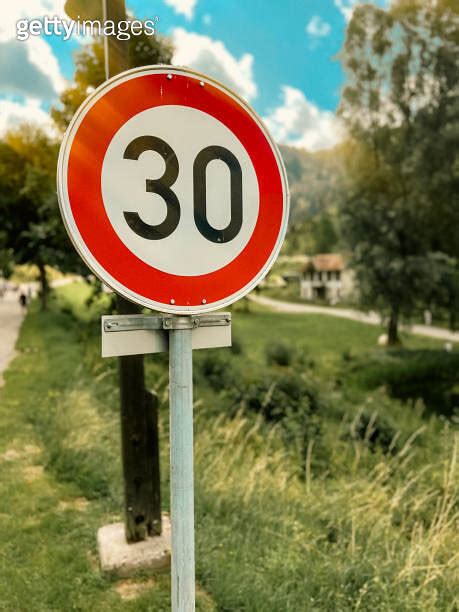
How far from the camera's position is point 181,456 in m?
1.47

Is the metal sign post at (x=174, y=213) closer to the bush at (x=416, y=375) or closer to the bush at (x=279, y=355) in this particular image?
the bush at (x=279, y=355)

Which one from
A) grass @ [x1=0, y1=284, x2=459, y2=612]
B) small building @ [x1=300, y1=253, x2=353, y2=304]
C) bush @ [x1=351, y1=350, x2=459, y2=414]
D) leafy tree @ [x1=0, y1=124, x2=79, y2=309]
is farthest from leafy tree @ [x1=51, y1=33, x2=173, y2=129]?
small building @ [x1=300, y1=253, x2=353, y2=304]

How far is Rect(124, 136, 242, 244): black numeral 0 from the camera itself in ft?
4.60

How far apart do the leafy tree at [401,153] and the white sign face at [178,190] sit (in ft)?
61.4

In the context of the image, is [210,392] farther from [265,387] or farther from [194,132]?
[194,132]

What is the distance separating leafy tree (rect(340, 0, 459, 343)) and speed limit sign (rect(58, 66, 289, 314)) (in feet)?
61.3

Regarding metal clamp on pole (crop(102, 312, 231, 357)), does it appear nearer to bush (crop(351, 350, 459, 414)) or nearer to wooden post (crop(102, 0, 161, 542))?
wooden post (crop(102, 0, 161, 542))

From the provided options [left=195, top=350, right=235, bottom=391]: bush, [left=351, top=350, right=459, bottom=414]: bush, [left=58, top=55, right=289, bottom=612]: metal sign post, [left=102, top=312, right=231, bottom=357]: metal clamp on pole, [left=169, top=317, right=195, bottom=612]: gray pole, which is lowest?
[left=351, top=350, right=459, bottom=414]: bush

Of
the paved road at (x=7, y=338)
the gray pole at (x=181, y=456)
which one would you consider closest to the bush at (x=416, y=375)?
the paved road at (x=7, y=338)

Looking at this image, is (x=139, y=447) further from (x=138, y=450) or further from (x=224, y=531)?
(x=224, y=531)

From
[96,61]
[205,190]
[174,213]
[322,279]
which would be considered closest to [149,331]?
[174,213]

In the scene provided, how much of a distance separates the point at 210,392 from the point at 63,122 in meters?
5.95

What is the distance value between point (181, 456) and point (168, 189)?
0.79 metres

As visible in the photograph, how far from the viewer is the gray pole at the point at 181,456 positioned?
1456mm
